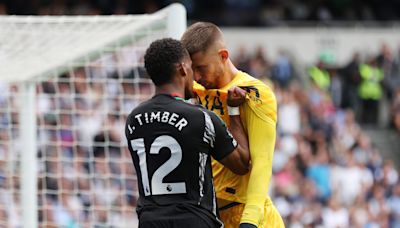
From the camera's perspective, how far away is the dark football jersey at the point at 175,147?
17.9 feet

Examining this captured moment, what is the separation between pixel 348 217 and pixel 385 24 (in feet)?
33.2

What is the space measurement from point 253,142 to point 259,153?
0.23 ft

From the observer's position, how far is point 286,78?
1988cm

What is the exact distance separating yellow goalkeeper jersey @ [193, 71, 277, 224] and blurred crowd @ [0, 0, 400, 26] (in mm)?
15225

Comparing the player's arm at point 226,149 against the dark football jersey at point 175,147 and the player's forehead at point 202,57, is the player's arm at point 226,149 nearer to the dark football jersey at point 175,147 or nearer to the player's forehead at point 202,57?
the dark football jersey at point 175,147

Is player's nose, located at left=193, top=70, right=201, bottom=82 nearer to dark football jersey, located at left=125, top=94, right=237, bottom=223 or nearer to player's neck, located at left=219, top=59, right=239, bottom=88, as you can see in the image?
player's neck, located at left=219, top=59, right=239, bottom=88

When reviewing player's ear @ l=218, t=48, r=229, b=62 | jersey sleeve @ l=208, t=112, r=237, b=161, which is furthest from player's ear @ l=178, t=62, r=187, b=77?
player's ear @ l=218, t=48, r=229, b=62

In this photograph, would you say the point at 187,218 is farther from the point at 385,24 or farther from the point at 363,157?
the point at 385,24

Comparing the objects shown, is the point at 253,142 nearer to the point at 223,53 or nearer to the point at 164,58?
the point at 223,53

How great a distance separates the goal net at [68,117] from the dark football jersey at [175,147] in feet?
7.90

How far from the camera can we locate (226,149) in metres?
5.54

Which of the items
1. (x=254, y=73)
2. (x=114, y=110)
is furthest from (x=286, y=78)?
(x=114, y=110)

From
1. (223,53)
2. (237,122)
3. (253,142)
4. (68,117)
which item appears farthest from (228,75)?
(68,117)

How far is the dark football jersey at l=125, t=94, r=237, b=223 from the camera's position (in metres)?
5.44
